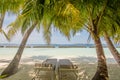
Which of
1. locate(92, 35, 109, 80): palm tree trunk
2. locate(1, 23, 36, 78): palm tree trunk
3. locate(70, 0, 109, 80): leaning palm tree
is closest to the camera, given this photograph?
locate(70, 0, 109, 80): leaning palm tree

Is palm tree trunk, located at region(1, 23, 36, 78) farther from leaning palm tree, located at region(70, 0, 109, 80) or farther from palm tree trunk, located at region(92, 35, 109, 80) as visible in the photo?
palm tree trunk, located at region(92, 35, 109, 80)

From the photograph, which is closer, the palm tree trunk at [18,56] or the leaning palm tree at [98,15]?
the leaning palm tree at [98,15]

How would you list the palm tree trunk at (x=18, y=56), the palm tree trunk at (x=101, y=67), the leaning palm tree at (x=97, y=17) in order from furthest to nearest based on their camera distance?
the palm tree trunk at (x=18, y=56) < the palm tree trunk at (x=101, y=67) < the leaning palm tree at (x=97, y=17)

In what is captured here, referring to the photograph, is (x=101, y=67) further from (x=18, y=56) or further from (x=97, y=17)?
(x=18, y=56)

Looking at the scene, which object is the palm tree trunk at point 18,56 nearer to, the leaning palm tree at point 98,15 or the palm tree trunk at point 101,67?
the leaning palm tree at point 98,15

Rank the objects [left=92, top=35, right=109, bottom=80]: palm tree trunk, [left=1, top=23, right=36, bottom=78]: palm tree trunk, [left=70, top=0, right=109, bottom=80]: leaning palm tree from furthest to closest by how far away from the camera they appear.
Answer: [left=1, top=23, right=36, bottom=78]: palm tree trunk → [left=92, top=35, right=109, bottom=80]: palm tree trunk → [left=70, top=0, right=109, bottom=80]: leaning palm tree

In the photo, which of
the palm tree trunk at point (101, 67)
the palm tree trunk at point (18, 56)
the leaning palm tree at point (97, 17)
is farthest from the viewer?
the palm tree trunk at point (18, 56)

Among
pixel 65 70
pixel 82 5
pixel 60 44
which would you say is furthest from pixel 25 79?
pixel 60 44

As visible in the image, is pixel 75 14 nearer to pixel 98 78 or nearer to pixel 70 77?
pixel 98 78

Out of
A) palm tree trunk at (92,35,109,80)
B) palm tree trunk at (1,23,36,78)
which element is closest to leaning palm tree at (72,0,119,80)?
palm tree trunk at (92,35,109,80)

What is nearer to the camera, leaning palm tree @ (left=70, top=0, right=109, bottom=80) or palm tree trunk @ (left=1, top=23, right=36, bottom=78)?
leaning palm tree @ (left=70, top=0, right=109, bottom=80)

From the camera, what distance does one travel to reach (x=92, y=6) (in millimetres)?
5953

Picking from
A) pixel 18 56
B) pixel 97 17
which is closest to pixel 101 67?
pixel 97 17

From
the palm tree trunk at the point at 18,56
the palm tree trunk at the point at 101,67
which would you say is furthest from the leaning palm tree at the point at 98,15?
the palm tree trunk at the point at 18,56
